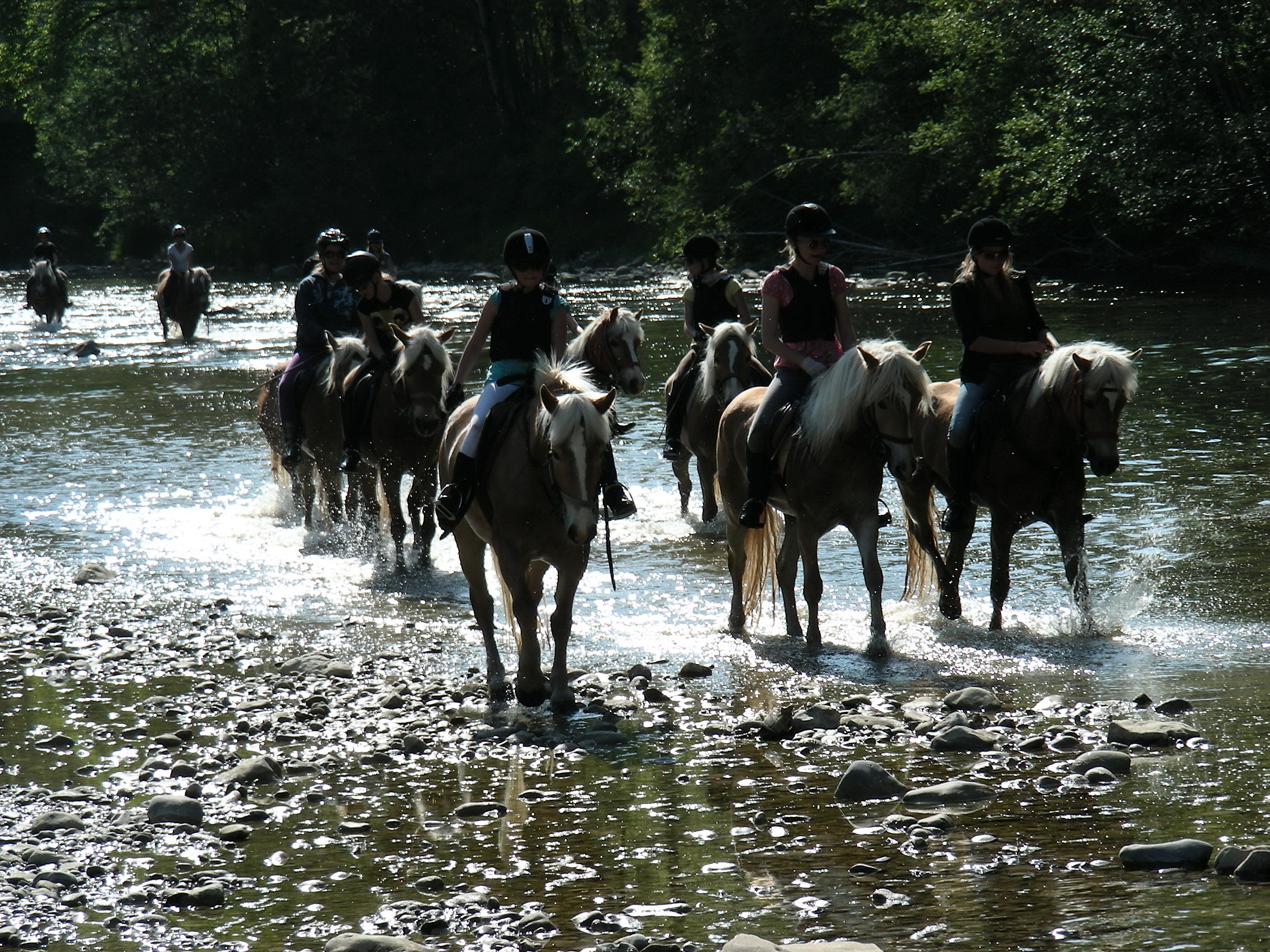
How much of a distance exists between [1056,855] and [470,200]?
183ft

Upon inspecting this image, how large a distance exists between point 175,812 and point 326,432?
7137 mm

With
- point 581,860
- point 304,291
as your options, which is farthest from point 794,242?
point 304,291

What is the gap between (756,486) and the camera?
8.78 meters

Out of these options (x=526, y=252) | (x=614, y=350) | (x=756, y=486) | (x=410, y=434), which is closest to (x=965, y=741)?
(x=756, y=486)

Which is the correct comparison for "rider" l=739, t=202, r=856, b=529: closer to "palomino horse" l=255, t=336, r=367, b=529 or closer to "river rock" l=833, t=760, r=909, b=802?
"river rock" l=833, t=760, r=909, b=802

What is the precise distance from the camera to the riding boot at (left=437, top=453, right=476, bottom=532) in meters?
7.80

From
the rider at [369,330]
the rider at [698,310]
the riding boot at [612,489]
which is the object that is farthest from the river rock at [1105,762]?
the rider at [369,330]

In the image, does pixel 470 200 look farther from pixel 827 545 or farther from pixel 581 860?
pixel 581 860

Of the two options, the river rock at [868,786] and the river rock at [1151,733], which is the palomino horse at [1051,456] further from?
the river rock at [868,786]

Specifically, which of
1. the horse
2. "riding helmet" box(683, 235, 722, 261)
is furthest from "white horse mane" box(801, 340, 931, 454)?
the horse

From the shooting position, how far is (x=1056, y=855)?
5.09 meters

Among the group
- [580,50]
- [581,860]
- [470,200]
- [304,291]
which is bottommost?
[581,860]

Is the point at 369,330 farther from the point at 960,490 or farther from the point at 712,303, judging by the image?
the point at 960,490

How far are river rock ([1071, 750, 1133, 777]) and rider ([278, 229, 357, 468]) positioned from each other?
342 inches
